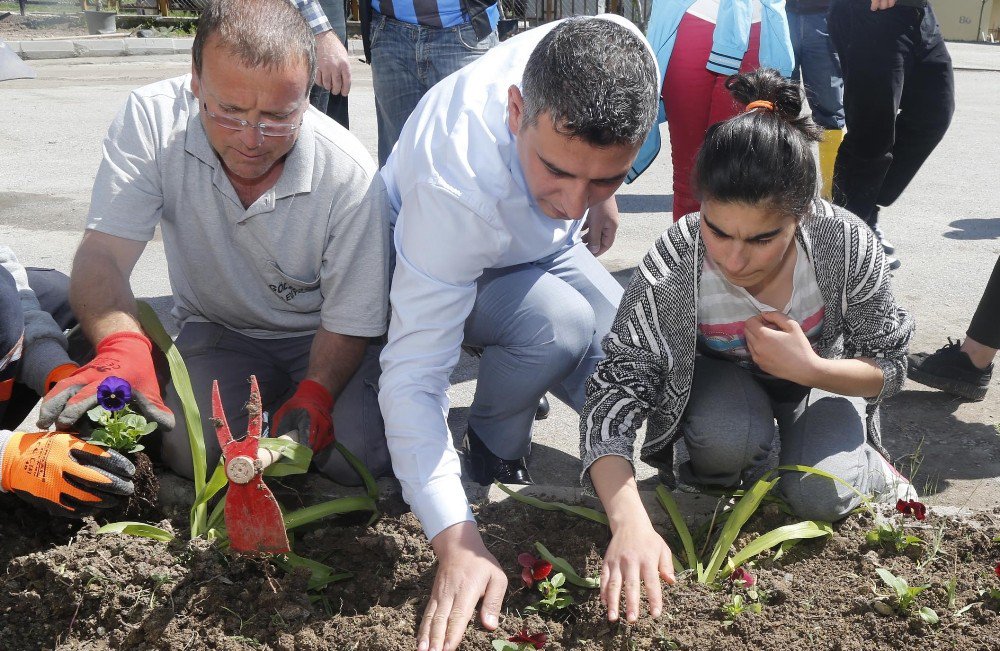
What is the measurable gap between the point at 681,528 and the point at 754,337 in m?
0.51

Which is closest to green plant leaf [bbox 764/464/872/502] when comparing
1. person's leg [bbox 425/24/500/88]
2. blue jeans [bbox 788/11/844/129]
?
person's leg [bbox 425/24/500/88]

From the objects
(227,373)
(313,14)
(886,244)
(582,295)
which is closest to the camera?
(227,373)

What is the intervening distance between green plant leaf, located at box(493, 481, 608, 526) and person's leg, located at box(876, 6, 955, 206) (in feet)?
9.98

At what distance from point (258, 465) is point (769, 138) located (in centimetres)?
136

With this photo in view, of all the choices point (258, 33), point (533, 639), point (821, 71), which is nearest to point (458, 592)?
point (533, 639)

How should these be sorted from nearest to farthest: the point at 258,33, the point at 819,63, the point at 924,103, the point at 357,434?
the point at 258,33 < the point at 357,434 < the point at 924,103 < the point at 819,63

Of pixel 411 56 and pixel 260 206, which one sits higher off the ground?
pixel 411 56

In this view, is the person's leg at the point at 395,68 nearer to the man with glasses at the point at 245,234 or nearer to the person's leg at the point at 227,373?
the man with glasses at the point at 245,234

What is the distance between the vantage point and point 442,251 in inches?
89.1

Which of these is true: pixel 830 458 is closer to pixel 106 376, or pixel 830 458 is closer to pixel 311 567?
pixel 311 567

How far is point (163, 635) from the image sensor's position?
200 cm

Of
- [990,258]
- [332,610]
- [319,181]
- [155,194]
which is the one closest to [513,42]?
[319,181]

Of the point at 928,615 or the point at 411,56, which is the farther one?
the point at 411,56

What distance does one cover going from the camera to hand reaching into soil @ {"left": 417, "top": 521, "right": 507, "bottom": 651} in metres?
1.85
